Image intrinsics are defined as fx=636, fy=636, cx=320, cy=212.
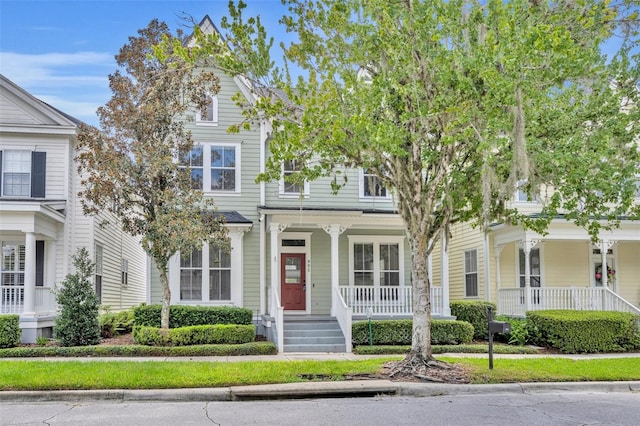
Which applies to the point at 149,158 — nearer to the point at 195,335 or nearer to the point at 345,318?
the point at 195,335

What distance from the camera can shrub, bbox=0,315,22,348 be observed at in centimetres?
1538

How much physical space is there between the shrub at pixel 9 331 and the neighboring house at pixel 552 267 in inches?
480

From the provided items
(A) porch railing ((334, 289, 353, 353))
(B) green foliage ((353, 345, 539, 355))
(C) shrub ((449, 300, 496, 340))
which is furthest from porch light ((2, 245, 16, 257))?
(C) shrub ((449, 300, 496, 340))

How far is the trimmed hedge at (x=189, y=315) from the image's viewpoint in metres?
16.7

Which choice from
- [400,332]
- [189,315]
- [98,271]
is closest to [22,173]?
[98,271]

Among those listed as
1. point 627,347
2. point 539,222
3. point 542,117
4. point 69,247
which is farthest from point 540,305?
point 69,247

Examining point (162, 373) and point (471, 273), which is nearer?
point (162, 373)

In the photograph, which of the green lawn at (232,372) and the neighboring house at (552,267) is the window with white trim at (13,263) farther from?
the neighboring house at (552,267)

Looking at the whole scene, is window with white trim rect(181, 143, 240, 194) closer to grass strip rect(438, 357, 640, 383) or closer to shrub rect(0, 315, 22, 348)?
shrub rect(0, 315, 22, 348)

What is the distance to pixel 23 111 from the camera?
18750mm

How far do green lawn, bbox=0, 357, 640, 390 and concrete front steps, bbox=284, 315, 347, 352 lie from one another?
11.3 ft

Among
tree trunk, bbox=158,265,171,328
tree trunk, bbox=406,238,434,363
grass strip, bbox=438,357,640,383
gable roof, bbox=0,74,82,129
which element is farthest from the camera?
gable roof, bbox=0,74,82,129

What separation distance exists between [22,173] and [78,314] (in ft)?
18.4

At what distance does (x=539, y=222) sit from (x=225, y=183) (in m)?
9.91
